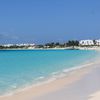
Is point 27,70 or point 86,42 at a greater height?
point 27,70

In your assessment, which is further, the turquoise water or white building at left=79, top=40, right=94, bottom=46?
white building at left=79, top=40, right=94, bottom=46

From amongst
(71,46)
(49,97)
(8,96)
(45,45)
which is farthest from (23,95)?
(45,45)

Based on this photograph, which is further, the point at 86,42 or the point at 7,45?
the point at 7,45

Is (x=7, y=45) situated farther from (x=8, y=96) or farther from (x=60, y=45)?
(x=8, y=96)

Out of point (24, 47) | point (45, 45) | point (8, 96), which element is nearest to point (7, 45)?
point (24, 47)

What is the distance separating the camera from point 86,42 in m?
161

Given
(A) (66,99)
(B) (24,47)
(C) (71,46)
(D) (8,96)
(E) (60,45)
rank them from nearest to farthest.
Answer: (A) (66,99), (D) (8,96), (C) (71,46), (E) (60,45), (B) (24,47)

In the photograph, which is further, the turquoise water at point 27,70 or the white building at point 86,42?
the white building at point 86,42

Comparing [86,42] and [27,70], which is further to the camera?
[86,42]

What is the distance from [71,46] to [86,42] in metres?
11.9

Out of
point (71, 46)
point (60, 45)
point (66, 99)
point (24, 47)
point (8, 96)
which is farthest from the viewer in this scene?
point (24, 47)

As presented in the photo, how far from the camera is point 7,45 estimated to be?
179 metres

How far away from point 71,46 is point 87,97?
143 m

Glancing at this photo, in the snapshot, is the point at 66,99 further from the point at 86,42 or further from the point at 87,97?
the point at 86,42
